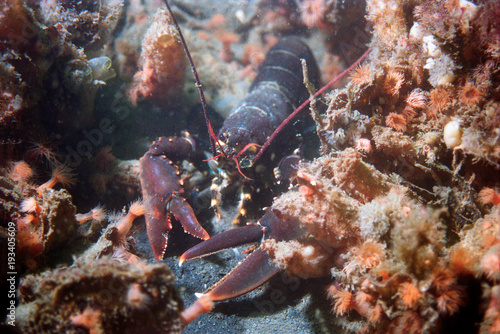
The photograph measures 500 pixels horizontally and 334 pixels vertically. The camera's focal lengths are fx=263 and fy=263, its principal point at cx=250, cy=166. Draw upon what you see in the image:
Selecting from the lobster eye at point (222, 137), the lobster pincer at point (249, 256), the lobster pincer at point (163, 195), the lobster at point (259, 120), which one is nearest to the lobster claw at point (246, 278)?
the lobster pincer at point (249, 256)

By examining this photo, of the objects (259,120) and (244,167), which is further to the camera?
(259,120)

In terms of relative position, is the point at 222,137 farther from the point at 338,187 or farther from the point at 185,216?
the point at 338,187

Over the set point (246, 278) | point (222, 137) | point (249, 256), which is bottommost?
point (246, 278)

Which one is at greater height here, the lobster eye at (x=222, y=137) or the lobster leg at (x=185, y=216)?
the lobster eye at (x=222, y=137)

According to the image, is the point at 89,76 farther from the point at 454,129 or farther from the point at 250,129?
the point at 454,129

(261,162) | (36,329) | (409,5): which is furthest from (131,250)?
(409,5)

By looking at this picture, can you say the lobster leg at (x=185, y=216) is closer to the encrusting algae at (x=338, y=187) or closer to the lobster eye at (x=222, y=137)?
the encrusting algae at (x=338, y=187)

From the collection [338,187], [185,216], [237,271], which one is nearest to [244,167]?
[185,216]
